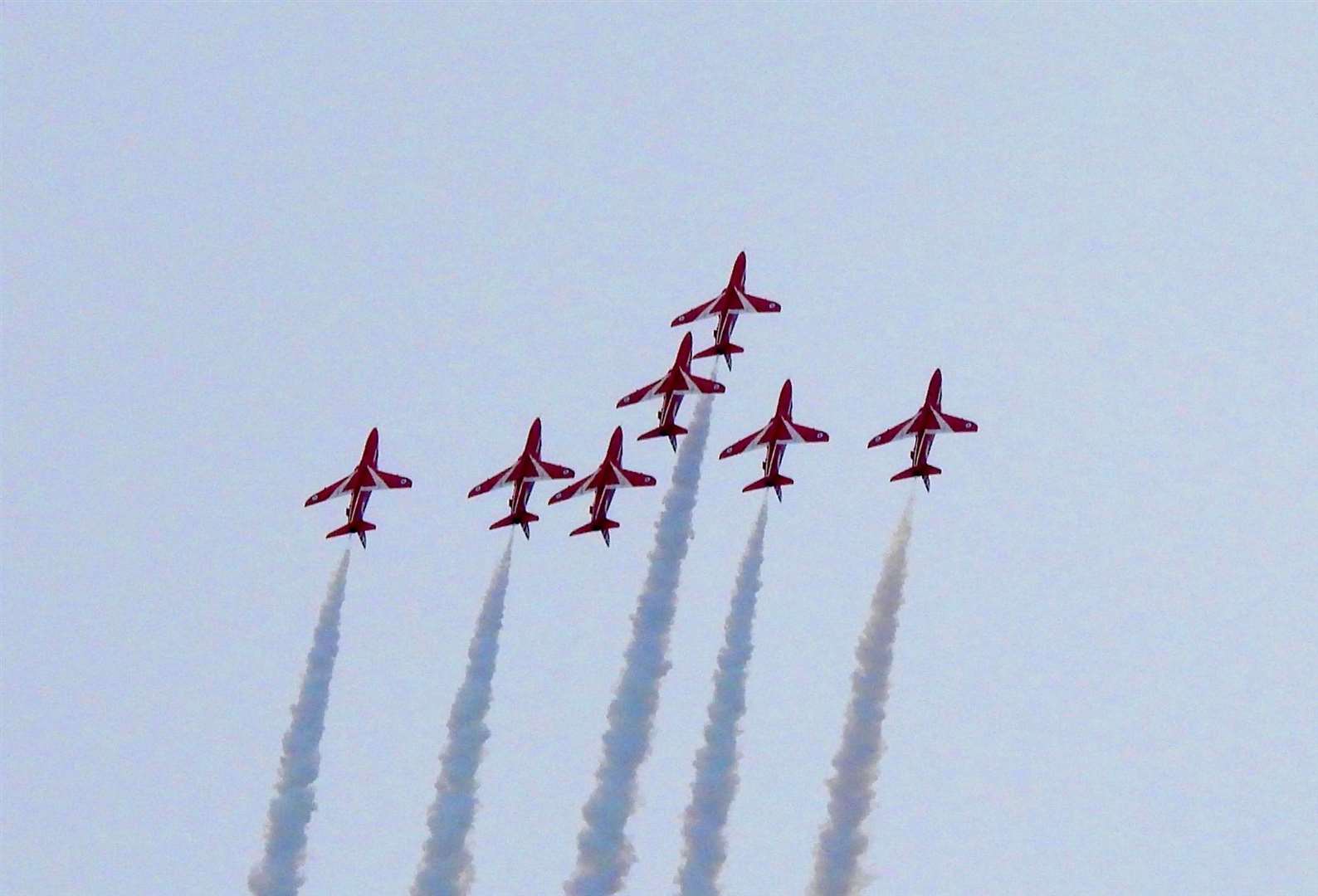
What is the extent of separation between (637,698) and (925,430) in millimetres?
14028

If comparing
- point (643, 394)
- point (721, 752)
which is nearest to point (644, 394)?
point (643, 394)

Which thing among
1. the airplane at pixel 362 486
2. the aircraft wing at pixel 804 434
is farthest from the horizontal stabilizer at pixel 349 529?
the aircraft wing at pixel 804 434

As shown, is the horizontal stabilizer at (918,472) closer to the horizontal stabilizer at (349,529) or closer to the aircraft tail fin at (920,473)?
the aircraft tail fin at (920,473)

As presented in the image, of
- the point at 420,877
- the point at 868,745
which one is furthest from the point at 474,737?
the point at 868,745

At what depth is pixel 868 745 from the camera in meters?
104

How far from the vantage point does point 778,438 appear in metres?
110

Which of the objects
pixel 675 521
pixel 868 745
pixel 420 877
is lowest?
pixel 420 877

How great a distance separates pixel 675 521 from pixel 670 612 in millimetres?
3360

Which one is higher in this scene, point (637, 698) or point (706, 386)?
point (706, 386)

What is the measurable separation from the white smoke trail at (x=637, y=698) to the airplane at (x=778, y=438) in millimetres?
1938

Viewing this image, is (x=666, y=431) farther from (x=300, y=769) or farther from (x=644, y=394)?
(x=300, y=769)

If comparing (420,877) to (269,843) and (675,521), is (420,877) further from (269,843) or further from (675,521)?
(675,521)

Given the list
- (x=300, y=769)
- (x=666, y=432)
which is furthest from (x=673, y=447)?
(x=300, y=769)

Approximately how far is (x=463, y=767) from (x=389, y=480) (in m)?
11.9
